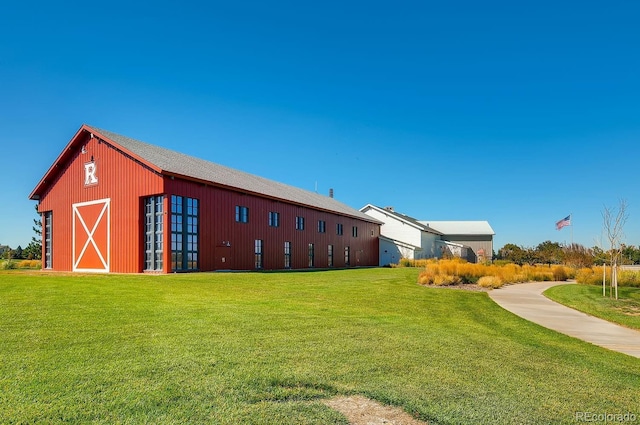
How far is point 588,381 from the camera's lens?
477 cm

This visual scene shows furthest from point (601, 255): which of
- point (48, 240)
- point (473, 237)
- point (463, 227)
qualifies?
point (463, 227)

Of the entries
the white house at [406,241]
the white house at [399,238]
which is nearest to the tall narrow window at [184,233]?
the white house at [399,238]

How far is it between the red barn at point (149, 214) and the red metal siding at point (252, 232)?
2.3 inches

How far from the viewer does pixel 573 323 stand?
9336 millimetres

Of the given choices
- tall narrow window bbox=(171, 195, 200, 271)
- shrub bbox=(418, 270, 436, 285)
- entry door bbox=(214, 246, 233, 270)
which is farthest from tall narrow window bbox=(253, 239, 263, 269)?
shrub bbox=(418, 270, 436, 285)

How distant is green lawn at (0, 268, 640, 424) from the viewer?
3607mm

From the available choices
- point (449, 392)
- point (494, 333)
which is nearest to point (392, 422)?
point (449, 392)

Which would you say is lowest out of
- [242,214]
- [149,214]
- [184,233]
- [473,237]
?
[473,237]

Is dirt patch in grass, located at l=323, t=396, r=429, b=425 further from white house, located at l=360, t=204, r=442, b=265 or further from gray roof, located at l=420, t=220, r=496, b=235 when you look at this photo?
gray roof, located at l=420, t=220, r=496, b=235

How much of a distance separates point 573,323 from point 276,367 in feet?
25.0

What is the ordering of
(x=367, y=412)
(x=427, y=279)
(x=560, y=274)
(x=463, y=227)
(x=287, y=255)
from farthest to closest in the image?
(x=463, y=227) < (x=287, y=255) < (x=560, y=274) < (x=427, y=279) < (x=367, y=412)

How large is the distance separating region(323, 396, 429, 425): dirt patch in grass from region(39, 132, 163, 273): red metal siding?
61.1 feet

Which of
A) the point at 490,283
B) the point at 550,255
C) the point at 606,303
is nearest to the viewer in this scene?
the point at 606,303

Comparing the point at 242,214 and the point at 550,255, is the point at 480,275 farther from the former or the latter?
the point at 550,255
